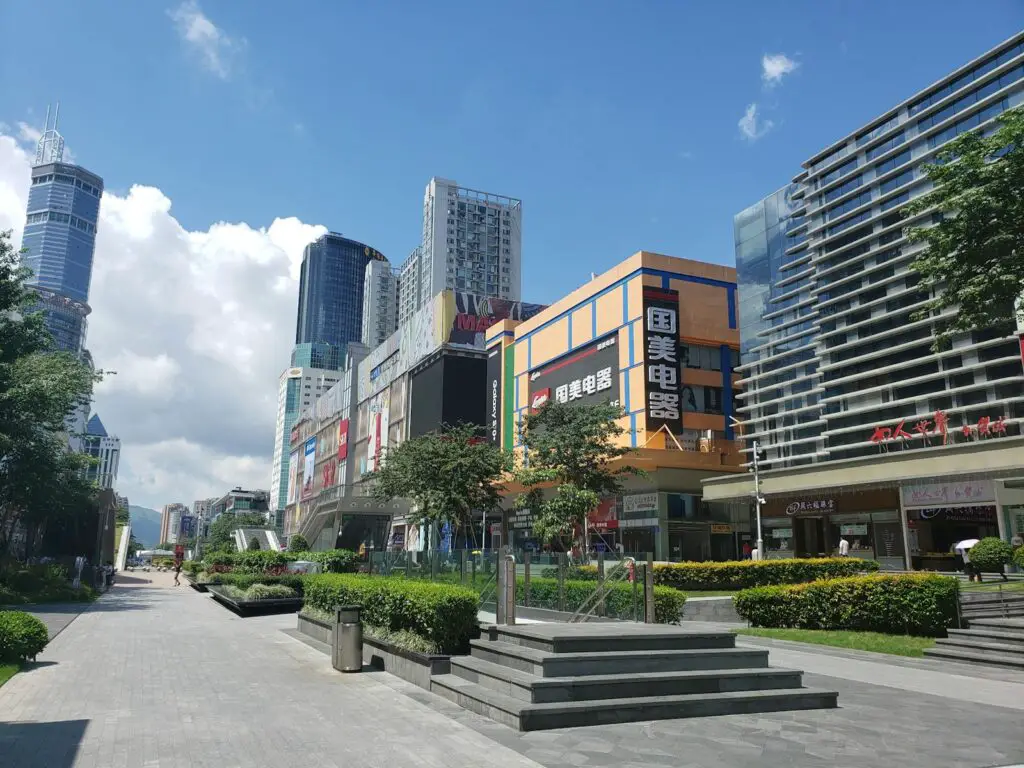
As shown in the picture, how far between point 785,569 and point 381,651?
15949 millimetres

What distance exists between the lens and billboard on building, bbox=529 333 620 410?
46406 mm

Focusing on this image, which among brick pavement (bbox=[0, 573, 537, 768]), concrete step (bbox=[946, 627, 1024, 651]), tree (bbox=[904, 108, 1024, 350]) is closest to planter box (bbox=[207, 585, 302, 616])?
brick pavement (bbox=[0, 573, 537, 768])

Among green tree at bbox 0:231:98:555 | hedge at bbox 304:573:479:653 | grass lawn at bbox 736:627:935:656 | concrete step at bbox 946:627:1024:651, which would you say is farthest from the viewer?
green tree at bbox 0:231:98:555

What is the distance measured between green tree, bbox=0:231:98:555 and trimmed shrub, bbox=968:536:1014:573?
3011cm

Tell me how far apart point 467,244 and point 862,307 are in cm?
11651

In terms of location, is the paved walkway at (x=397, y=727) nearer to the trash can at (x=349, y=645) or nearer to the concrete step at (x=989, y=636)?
the trash can at (x=349, y=645)

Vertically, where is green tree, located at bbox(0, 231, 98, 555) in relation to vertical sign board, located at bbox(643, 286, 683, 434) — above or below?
below

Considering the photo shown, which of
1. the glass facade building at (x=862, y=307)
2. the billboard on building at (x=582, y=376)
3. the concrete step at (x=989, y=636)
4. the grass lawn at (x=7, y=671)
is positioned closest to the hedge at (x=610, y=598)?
the concrete step at (x=989, y=636)

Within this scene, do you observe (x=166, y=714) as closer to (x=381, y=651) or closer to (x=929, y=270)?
(x=381, y=651)

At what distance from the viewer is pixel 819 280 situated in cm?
3903

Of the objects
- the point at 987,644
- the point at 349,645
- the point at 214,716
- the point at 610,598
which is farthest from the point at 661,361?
the point at 214,716

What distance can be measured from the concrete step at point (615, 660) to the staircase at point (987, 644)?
194 inches

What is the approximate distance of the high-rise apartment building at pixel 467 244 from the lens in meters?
145

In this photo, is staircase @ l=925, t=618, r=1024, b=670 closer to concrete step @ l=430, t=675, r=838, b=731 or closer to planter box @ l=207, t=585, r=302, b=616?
concrete step @ l=430, t=675, r=838, b=731
